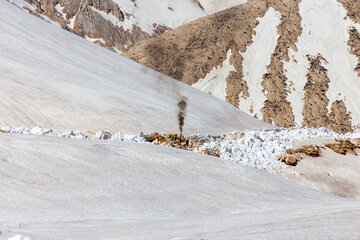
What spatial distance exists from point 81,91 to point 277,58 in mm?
42965

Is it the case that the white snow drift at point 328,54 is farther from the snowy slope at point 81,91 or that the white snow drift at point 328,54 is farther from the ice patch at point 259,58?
the snowy slope at point 81,91

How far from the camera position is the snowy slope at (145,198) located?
4.53 meters

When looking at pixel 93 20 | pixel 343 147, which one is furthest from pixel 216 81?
pixel 93 20

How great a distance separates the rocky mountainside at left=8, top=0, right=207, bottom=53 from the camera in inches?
3871

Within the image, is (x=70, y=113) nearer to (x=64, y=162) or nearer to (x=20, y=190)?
(x=64, y=162)

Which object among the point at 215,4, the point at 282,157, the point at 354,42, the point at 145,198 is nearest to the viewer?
the point at 145,198

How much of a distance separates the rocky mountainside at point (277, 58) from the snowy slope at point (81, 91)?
2492 centimetres

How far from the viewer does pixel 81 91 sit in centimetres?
1712

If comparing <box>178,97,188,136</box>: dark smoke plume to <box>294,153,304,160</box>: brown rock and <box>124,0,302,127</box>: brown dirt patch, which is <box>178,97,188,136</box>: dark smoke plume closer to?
<box>294,153,304,160</box>: brown rock

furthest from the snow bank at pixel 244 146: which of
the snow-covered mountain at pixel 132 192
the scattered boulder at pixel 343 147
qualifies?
the scattered boulder at pixel 343 147

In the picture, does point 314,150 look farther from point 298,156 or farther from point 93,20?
point 93,20

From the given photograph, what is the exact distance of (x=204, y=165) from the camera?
8383 millimetres

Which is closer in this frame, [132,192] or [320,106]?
[132,192]

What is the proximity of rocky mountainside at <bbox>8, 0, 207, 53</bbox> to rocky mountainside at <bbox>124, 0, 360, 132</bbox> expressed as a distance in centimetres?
3641
